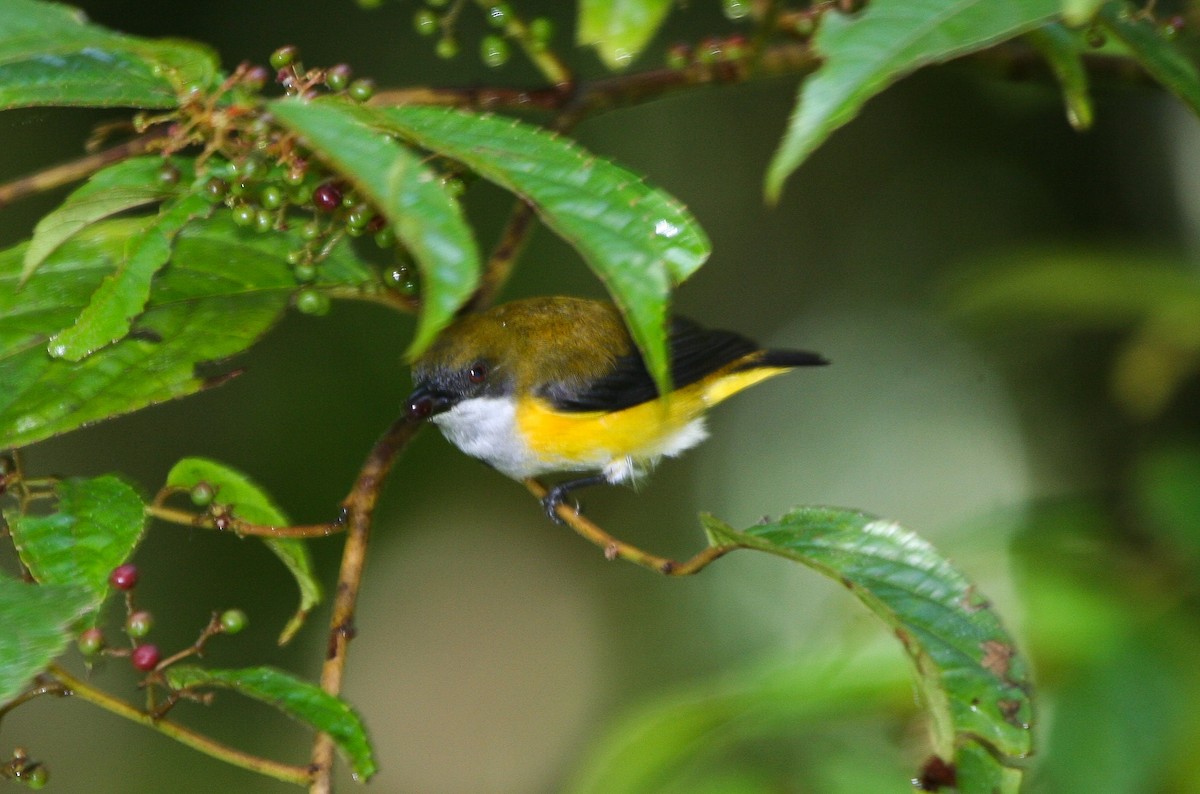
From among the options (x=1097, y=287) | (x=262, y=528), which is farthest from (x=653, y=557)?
(x=1097, y=287)

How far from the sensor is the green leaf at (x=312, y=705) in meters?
1.49

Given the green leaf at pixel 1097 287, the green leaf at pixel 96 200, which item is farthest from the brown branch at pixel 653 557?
the green leaf at pixel 1097 287

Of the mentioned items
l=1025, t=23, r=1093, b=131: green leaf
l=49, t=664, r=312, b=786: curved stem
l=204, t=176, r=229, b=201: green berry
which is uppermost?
l=1025, t=23, r=1093, b=131: green leaf

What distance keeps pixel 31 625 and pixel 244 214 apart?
2.46 ft

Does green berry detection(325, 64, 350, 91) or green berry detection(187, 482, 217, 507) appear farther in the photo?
green berry detection(187, 482, 217, 507)

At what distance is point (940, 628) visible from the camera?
1574 mm

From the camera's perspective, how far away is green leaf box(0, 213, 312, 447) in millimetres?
1780

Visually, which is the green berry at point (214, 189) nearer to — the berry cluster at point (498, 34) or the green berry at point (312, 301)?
the green berry at point (312, 301)

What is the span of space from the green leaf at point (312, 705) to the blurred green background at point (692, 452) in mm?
3009

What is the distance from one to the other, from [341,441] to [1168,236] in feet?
12.2

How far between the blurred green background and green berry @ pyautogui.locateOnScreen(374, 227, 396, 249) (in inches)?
111

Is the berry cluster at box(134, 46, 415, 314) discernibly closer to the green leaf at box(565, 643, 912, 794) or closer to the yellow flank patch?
the green leaf at box(565, 643, 912, 794)

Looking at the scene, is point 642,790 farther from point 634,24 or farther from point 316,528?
point 634,24

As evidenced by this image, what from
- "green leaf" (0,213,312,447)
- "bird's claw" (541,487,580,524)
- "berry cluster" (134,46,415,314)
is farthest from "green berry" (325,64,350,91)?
"bird's claw" (541,487,580,524)
